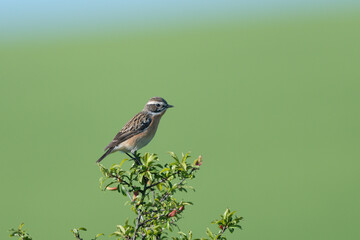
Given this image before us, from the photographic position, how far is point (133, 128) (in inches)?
363

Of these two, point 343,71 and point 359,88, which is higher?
point 343,71

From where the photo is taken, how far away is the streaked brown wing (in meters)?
8.97

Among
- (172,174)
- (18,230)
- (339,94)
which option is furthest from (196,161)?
(339,94)

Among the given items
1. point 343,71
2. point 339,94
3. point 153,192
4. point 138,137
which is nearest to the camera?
point 153,192

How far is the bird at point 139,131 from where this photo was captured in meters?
8.92

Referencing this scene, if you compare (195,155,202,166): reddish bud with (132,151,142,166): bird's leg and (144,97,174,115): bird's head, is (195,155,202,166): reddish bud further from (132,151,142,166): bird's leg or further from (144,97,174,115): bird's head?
(144,97,174,115): bird's head

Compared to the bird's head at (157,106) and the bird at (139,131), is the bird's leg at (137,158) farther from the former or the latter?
the bird's head at (157,106)

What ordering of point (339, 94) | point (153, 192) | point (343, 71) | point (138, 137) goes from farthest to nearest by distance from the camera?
1. point (343, 71)
2. point (339, 94)
3. point (138, 137)
4. point (153, 192)

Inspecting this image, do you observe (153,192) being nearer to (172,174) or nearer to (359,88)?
(172,174)

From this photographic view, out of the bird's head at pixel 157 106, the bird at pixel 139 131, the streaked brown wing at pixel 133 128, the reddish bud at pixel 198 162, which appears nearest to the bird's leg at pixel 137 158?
the bird at pixel 139 131

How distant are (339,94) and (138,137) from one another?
34.0 m

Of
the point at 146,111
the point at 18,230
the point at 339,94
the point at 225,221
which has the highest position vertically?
the point at 339,94

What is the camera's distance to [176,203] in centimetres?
706

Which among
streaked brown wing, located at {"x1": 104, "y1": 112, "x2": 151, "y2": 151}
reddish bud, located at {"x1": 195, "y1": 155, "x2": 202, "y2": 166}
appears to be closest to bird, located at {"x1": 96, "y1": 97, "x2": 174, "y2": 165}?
streaked brown wing, located at {"x1": 104, "y1": 112, "x2": 151, "y2": 151}
